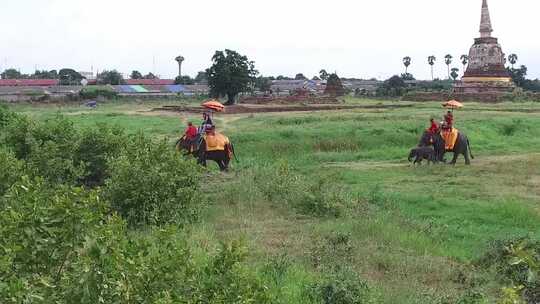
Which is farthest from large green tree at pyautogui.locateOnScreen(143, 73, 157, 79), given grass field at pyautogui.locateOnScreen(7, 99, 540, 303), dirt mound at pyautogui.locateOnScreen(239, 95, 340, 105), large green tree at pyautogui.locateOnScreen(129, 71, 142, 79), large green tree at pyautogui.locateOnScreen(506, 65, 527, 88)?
grass field at pyautogui.locateOnScreen(7, 99, 540, 303)

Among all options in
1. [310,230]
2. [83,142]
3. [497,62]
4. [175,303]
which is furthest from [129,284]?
[497,62]

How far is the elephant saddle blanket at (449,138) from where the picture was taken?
16672mm

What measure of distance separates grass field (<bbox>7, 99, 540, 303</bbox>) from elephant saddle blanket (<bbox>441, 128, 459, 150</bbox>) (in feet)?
2.20

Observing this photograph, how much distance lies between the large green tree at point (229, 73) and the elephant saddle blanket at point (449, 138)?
78.7 feet

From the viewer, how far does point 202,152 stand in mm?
15320

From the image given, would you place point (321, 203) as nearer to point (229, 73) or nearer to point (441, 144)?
point (441, 144)

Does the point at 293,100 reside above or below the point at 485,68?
below

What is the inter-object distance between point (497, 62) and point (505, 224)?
1575 inches

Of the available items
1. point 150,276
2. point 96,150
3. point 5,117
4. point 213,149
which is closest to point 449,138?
point 213,149

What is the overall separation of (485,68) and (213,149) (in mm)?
36276

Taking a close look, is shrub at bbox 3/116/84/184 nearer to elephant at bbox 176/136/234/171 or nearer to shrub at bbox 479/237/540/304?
elephant at bbox 176/136/234/171

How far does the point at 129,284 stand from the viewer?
150 inches

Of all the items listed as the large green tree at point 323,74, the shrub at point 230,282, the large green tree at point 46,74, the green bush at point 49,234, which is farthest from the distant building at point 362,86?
the green bush at point 49,234

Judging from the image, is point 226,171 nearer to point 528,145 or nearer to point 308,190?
point 308,190
